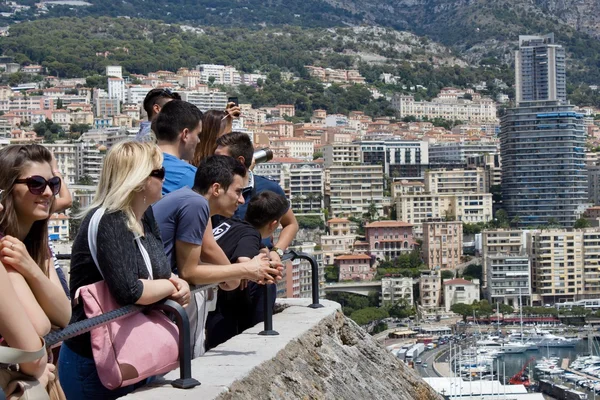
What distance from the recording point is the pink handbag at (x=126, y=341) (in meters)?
2.16

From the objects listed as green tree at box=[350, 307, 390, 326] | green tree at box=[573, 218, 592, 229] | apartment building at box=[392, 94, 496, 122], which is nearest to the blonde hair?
green tree at box=[350, 307, 390, 326]

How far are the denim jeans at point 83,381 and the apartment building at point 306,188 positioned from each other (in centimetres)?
5847

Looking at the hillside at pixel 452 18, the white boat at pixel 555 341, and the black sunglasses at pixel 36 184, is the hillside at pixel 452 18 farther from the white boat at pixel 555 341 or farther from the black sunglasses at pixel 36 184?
the black sunglasses at pixel 36 184

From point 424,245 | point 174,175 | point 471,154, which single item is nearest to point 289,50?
point 471,154

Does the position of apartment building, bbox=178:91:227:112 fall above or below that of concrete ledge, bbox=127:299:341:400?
above

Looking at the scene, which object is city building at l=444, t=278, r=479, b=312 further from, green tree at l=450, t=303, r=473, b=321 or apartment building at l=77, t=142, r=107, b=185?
apartment building at l=77, t=142, r=107, b=185

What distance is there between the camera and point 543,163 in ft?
212

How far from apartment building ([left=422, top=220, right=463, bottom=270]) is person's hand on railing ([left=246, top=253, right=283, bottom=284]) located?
49741 millimetres

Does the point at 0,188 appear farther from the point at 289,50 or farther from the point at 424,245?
the point at 289,50

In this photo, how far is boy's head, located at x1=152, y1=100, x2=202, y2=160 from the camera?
3.03 meters

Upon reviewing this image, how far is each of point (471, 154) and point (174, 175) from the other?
7417cm

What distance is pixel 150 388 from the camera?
7.34 feet

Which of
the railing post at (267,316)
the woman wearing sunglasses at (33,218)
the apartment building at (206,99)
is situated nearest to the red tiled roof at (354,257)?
the apartment building at (206,99)

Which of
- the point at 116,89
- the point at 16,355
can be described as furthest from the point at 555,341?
the point at 116,89
